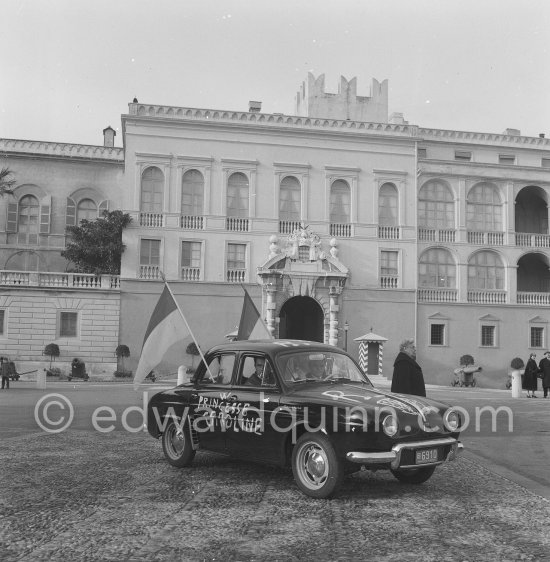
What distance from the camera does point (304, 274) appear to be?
1511 inches

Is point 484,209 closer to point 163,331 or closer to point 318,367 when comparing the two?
point 163,331

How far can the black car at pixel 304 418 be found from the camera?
23.5 feet

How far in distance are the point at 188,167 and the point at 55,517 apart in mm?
33602

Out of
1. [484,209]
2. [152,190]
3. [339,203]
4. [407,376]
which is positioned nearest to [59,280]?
[152,190]

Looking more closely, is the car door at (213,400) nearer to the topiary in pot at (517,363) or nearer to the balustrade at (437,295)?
the balustrade at (437,295)

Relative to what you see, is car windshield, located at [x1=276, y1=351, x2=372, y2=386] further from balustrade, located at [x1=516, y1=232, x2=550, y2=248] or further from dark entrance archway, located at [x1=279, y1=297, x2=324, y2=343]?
balustrade, located at [x1=516, y1=232, x2=550, y2=248]

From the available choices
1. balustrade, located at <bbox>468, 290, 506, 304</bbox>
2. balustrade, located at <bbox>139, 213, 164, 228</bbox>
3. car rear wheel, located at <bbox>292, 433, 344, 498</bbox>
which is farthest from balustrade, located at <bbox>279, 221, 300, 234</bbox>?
car rear wheel, located at <bbox>292, 433, 344, 498</bbox>

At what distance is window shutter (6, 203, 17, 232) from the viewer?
4256 centimetres

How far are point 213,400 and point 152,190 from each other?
3099 cm

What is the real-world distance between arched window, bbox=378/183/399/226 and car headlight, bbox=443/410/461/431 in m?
33.0

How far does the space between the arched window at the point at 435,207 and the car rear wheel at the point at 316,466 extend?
1368 inches

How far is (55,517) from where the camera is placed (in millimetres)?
6406

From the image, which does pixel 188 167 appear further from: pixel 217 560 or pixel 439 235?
pixel 217 560

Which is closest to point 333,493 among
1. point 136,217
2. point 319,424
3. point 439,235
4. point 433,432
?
point 319,424
